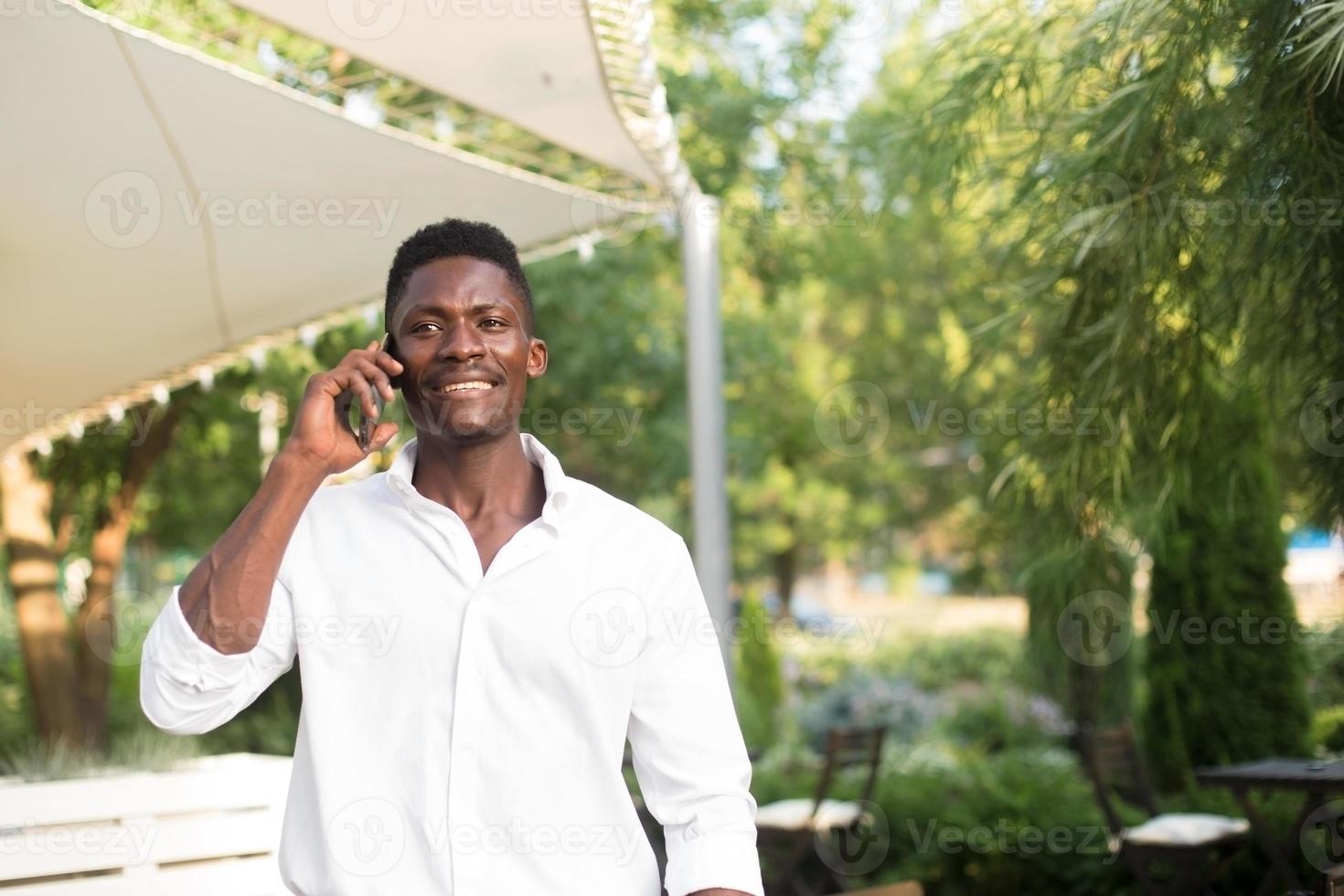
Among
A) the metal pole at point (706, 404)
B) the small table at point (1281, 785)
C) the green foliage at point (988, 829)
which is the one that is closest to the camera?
the small table at point (1281, 785)

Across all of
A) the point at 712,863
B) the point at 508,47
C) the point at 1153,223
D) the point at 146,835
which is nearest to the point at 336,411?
the point at 712,863

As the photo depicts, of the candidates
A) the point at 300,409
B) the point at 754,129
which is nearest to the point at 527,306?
the point at 300,409

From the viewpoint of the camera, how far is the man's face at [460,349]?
6.32 ft

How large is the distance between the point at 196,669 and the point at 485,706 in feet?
1.15

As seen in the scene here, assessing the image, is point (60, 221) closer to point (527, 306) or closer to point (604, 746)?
point (527, 306)

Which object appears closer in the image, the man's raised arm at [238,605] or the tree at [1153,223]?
the man's raised arm at [238,605]

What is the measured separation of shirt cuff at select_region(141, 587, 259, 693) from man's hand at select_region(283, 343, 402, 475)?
0.77 ft

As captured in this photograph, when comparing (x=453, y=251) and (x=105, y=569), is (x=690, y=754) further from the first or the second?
(x=105, y=569)

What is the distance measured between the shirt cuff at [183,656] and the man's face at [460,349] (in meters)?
0.41

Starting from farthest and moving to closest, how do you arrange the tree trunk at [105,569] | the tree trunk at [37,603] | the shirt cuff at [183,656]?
the tree trunk at [105,569]
the tree trunk at [37,603]
the shirt cuff at [183,656]

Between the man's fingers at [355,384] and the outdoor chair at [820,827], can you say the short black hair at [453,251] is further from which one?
the outdoor chair at [820,827]

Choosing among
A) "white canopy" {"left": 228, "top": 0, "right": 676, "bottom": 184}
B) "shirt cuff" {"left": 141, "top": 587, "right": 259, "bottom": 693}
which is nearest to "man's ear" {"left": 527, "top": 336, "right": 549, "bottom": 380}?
"shirt cuff" {"left": 141, "top": 587, "right": 259, "bottom": 693}

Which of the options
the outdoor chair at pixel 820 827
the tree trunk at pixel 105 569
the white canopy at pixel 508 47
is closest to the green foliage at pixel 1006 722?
the outdoor chair at pixel 820 827

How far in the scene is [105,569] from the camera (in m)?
10.1
